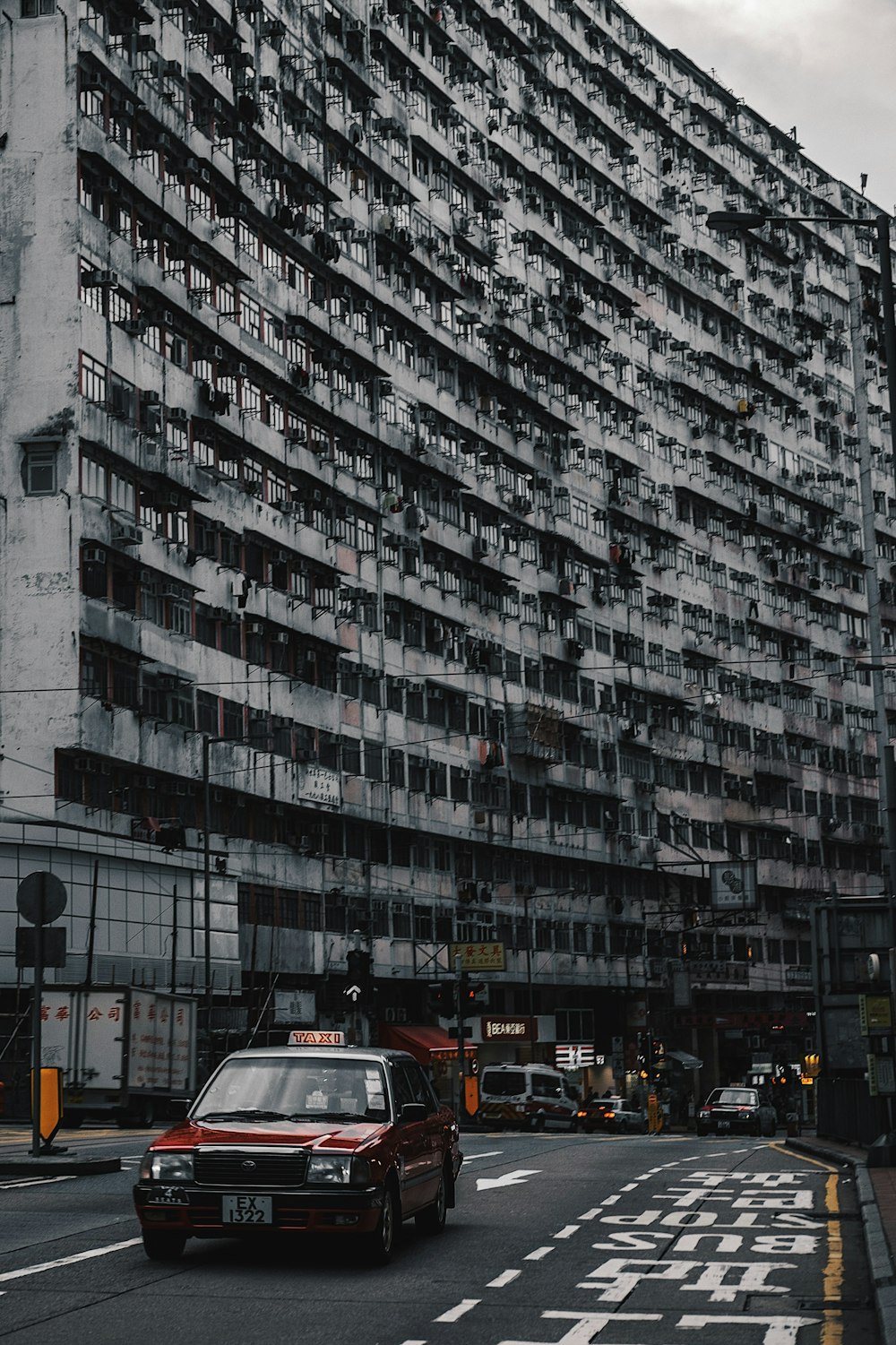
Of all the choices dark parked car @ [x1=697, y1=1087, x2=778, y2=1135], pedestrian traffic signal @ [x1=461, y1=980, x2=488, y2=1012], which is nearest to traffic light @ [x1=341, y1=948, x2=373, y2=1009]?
pedestrian traffic signal @ [x1=461, y1=980, x2=488, y2=1012]

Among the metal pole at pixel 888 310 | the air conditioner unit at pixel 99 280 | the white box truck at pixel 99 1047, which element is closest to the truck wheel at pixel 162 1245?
the metal pole at pixel 888 310

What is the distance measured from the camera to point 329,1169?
12133mm

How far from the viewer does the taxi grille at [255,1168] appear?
39.7ft

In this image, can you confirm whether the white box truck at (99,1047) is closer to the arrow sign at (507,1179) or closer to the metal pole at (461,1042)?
the metal pole at (461,1042)

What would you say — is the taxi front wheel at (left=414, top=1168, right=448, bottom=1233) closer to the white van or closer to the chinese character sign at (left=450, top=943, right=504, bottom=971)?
the white van

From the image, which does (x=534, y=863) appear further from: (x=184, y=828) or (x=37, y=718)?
(x=37, y=718)

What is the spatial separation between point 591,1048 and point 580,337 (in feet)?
91.7

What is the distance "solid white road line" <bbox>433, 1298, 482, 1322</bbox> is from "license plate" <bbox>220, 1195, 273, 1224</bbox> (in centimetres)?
135

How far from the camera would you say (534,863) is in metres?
71.9

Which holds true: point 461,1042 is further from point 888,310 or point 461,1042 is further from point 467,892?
point 888,310

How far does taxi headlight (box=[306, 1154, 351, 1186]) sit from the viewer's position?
12116 mm

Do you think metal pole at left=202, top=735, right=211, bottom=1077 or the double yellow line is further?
metal pole at left=202, top=735, right=211, bottom=1077

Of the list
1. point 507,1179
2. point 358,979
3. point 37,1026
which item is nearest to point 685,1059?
point 358,979

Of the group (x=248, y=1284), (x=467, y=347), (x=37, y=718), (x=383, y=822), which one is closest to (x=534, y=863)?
(x=383, y=822)
